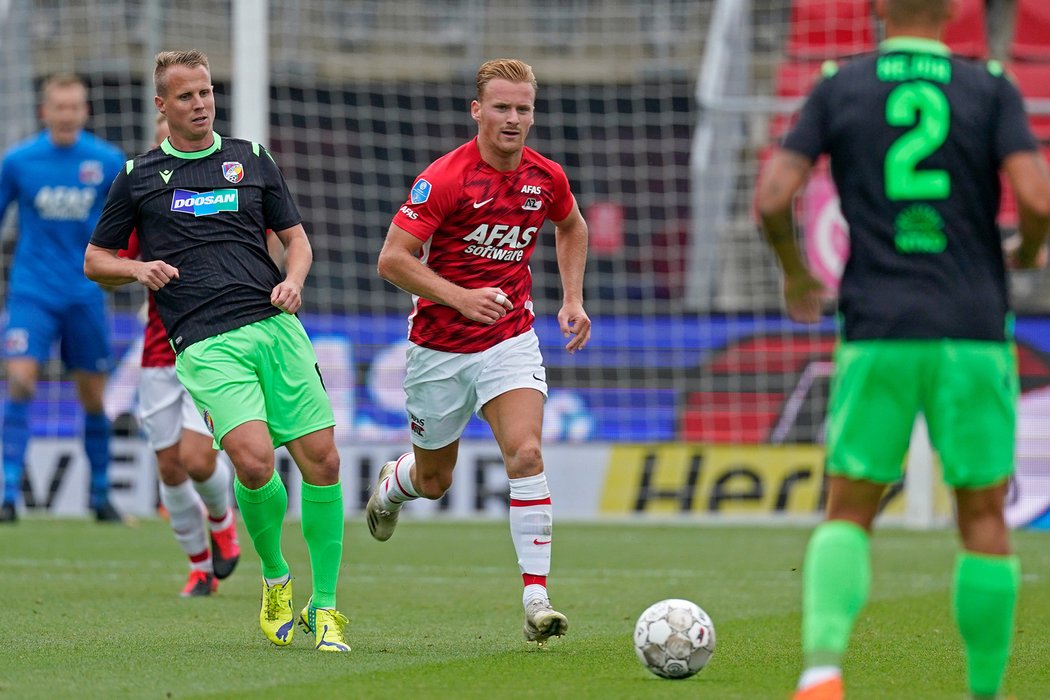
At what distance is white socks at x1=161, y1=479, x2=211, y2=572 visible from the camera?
784 cm

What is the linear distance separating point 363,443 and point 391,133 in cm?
499

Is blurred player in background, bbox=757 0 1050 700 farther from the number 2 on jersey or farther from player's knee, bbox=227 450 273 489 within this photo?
player's knee, bbox=227 450 273 489

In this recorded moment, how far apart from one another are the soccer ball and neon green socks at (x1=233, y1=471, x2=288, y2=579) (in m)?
1.48

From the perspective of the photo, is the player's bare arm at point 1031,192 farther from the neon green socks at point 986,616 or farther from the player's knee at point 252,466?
the player's knee at point 252,466

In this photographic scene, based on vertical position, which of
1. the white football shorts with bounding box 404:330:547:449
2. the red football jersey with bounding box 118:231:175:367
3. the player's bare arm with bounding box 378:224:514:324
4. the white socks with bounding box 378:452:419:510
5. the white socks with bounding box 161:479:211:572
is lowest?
the white socks with bounding box 161:479:211:572

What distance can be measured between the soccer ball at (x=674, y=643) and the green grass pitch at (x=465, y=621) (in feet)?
0.17

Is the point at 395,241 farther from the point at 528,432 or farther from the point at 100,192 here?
the point at 100,192

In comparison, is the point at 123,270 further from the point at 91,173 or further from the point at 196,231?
Result: the point at 91,173

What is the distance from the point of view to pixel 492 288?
6.20 metres

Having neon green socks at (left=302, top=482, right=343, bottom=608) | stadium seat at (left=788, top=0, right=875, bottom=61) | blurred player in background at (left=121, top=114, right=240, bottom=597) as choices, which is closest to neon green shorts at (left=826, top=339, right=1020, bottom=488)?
neon green socks at (left=302, top=482, right=343, bottom=608)

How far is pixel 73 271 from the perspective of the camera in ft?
36.5

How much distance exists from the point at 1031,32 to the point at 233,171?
38.9 feet

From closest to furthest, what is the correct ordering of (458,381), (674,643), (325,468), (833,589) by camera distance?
(833,589)
(674,643)
(325,468)
(458,381)

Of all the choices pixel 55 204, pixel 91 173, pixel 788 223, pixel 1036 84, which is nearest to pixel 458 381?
pixel 788 223
